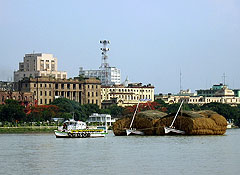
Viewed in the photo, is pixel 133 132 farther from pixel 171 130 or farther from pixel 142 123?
pixel 171 130

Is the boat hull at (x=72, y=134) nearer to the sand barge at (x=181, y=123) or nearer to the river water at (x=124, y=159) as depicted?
the sand barge at (x=181, y=123)

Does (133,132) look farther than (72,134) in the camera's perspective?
Yes

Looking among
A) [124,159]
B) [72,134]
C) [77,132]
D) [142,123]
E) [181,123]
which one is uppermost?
[142,123]

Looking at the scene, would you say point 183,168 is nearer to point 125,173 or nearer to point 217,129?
point 125,173

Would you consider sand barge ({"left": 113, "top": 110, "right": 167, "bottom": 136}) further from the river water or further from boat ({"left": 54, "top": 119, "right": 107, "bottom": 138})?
the river water

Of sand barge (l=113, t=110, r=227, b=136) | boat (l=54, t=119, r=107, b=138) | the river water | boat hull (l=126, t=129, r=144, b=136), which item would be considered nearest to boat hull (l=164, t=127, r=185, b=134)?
Answer: sand barge (l=113, t=110, r=227, b=136)

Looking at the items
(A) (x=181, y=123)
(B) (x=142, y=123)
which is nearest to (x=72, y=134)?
(B) (x=142, y=123)

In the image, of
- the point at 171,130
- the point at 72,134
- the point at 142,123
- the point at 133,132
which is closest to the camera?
the point at 171,130

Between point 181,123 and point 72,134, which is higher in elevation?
point 181,123

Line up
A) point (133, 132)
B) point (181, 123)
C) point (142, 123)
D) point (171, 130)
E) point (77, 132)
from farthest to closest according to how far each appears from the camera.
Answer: point (142, 123) → point (133, 132) → point (77, 132) → point (181, 123) → point (171, 130)

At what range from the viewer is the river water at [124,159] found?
77500mm

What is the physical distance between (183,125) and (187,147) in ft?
119

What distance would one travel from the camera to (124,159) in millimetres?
90250

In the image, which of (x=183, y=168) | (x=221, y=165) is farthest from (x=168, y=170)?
(x=221, y=165)
